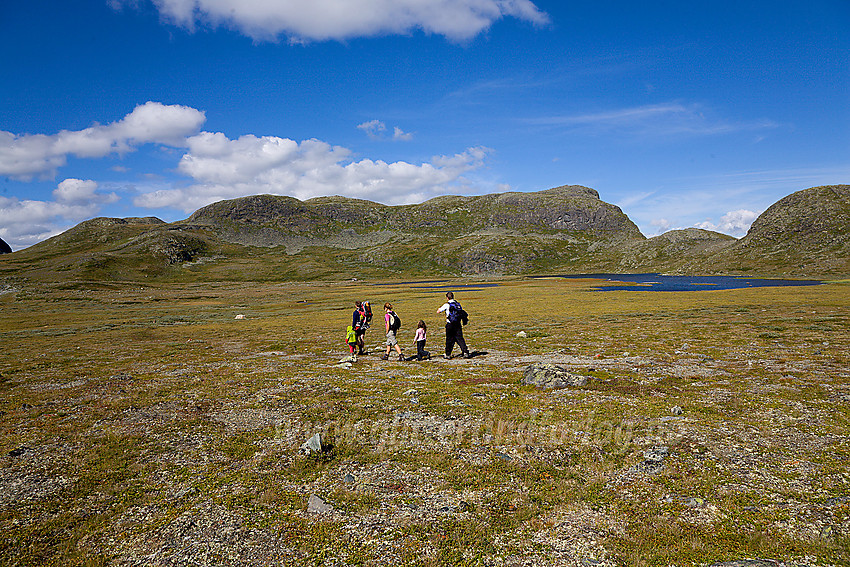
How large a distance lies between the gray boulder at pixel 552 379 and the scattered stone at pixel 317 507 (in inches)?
505

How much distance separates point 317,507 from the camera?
10.0 m

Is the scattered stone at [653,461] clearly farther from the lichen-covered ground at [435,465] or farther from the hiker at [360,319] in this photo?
the hiker at [360,319]

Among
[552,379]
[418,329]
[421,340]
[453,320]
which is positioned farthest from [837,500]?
[421,340]

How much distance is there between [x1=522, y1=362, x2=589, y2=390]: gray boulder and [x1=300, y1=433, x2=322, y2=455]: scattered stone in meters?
11.5

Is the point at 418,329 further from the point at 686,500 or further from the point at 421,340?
the point at 686,500

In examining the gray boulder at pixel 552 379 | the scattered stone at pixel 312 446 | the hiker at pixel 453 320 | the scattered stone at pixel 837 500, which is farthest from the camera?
the hiker at pixel 453 320

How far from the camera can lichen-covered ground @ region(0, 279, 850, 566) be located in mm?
8562

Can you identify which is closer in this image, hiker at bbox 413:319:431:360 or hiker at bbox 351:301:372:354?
hiker at bbox 413:319:431:360

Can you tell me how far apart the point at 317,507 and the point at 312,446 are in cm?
329

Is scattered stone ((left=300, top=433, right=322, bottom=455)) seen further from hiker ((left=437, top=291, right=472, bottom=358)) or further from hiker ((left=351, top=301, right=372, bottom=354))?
hiker ((left=351, top=301, right=372, bottom=354))

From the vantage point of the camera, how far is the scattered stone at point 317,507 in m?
9.86

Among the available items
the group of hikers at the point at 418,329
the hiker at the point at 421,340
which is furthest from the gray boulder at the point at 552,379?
the hiker at the point at 421,340

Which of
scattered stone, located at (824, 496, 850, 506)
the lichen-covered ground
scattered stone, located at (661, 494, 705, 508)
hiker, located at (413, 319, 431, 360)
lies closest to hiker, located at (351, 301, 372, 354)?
hiker, located at (413, 319, 431, 360)

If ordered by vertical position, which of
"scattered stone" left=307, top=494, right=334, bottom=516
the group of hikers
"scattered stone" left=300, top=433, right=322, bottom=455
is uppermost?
the group of hikers
